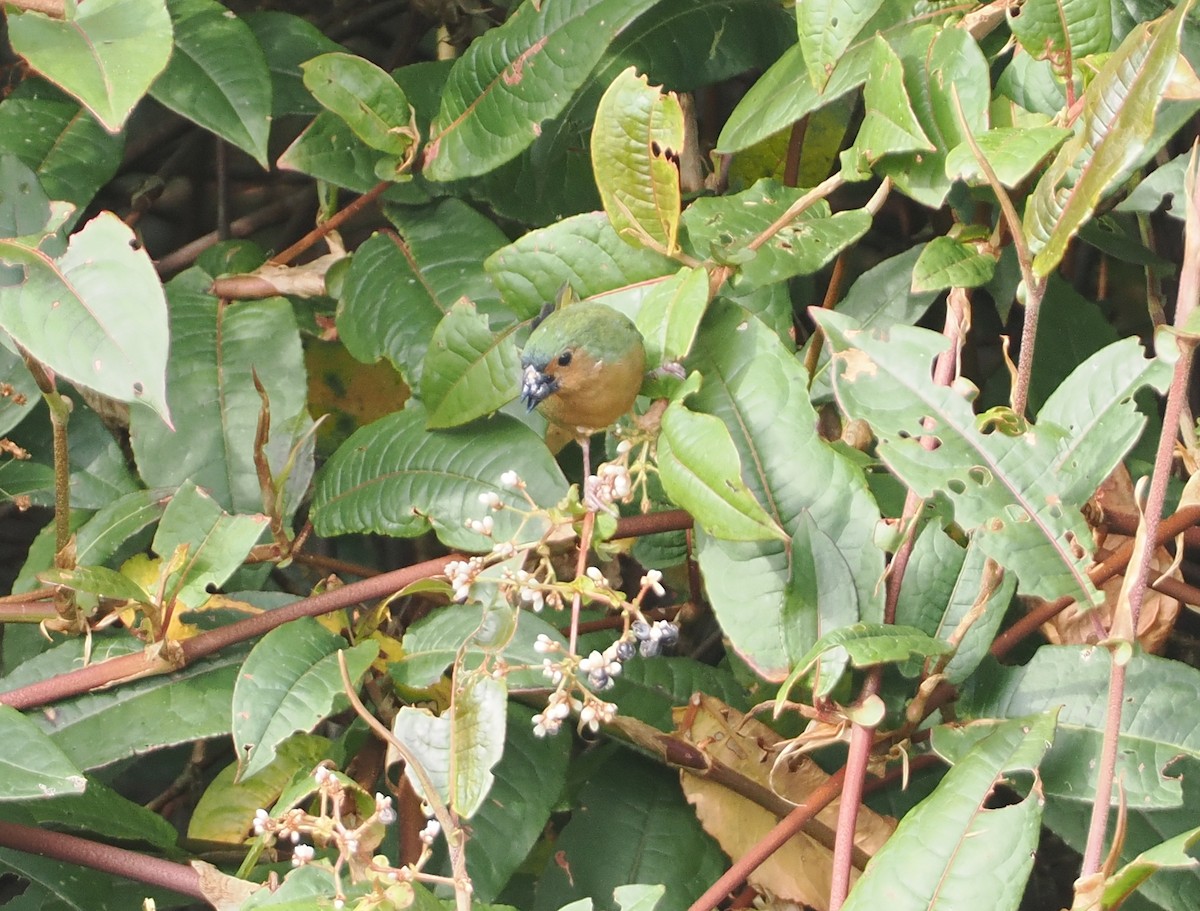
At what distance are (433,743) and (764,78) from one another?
68 cm

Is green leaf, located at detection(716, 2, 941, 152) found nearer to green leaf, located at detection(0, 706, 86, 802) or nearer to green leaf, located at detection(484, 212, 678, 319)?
green leaf, located at detection(484, 212, 678, 319)

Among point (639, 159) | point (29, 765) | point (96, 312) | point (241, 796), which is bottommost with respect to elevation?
point (241, 796)

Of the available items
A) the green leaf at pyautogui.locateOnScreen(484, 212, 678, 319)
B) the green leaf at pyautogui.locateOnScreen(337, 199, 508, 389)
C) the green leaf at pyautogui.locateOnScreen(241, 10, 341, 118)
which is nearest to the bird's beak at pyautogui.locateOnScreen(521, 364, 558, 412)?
the green leaf at pyautogui.locateOnScreen(484, 212, 678, 319)

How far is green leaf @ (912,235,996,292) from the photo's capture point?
907mm

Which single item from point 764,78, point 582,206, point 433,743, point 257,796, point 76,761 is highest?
point 764,78

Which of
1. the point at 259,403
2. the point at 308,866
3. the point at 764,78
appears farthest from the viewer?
the point at 259,403

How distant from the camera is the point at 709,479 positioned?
31.9 inches

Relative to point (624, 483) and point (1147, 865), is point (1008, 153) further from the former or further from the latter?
point (1147, 865)

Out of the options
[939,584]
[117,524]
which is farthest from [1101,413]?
[117,524]

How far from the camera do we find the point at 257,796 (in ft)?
3.69

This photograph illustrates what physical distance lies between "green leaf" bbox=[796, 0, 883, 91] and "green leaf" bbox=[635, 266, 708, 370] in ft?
0.61

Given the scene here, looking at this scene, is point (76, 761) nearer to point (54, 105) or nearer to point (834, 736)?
point (834, 736)

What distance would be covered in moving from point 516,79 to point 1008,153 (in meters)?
0.49

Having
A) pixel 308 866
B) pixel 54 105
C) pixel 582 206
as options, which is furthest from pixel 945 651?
pixel 54 105
